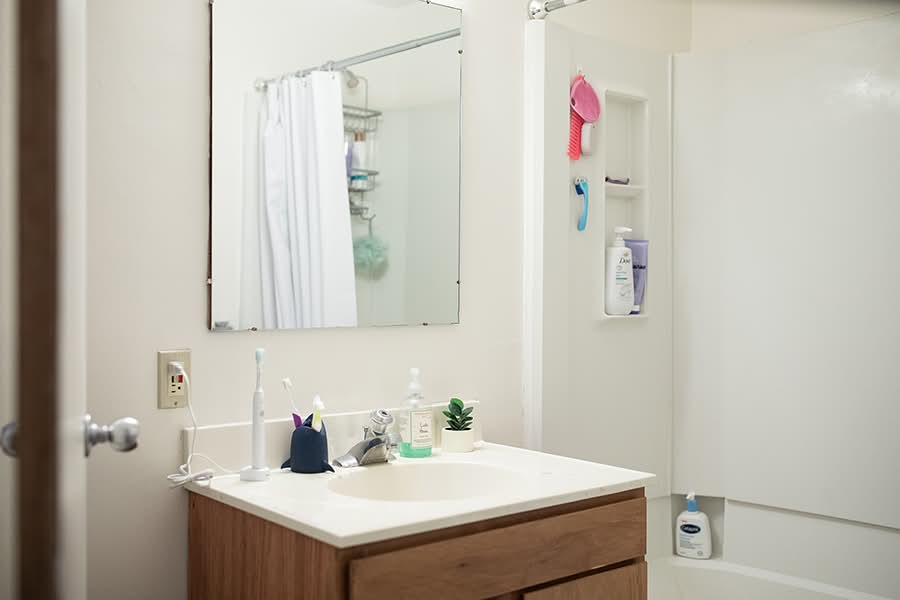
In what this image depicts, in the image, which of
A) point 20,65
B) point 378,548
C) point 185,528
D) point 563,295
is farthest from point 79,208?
point 563,295

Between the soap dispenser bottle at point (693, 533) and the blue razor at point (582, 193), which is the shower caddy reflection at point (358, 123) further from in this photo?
the soap dispenser bottle at point (693, 533)

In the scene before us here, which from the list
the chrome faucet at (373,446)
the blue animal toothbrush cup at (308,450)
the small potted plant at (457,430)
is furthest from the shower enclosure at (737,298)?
the blue animal toothbrush cup at (308,450)

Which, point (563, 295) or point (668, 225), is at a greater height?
point (668, 225)

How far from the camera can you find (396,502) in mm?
1541

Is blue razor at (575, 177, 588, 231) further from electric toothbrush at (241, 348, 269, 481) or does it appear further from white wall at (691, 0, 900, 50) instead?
electric toothbrush at (241, 348, 269, 481)

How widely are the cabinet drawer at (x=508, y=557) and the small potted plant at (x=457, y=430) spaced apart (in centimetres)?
41

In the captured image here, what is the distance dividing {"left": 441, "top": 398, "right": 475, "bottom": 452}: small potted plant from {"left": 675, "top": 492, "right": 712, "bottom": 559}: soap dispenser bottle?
972 millimetres

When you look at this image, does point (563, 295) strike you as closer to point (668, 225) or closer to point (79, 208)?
point (668, 225)

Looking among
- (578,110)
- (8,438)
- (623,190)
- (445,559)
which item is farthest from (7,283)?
(623,190)

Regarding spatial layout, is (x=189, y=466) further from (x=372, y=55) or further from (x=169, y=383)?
(x=372, y=55)

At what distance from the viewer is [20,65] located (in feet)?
1.74

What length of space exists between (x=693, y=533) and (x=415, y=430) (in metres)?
1.17

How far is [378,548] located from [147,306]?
2.21ft

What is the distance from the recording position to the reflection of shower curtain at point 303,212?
70.2 inches
